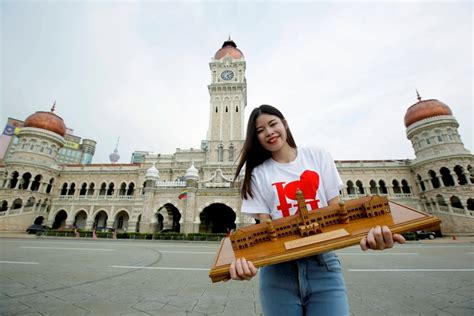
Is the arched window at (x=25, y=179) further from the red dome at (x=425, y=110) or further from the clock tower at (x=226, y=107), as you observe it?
the red dome at (x=425, y=110)

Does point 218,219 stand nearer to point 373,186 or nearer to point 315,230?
point 373,186

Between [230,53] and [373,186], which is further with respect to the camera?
[230,53]

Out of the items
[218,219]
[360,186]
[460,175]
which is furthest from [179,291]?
[460,175]

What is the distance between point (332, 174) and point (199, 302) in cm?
317

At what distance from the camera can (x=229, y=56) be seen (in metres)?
35.5

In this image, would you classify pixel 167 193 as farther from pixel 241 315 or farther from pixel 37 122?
pixel 37 122

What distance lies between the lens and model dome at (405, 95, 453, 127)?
24.8 m

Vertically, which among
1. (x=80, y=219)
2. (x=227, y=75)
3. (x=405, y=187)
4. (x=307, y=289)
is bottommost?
(x=307, y=289)

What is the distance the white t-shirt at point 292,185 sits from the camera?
1.78 m

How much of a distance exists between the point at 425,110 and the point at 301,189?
109ft

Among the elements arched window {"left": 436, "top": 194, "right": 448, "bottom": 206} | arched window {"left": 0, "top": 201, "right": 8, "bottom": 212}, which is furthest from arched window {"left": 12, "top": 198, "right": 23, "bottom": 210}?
arched window {"left": 436, "top": 194, "right": 448, "bottom": 206}

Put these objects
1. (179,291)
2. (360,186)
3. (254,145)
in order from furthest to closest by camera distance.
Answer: (360,186) < (179,291) < (254,145)

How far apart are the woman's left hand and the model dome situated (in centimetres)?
3292

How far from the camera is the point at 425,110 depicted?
2530 centimetres
